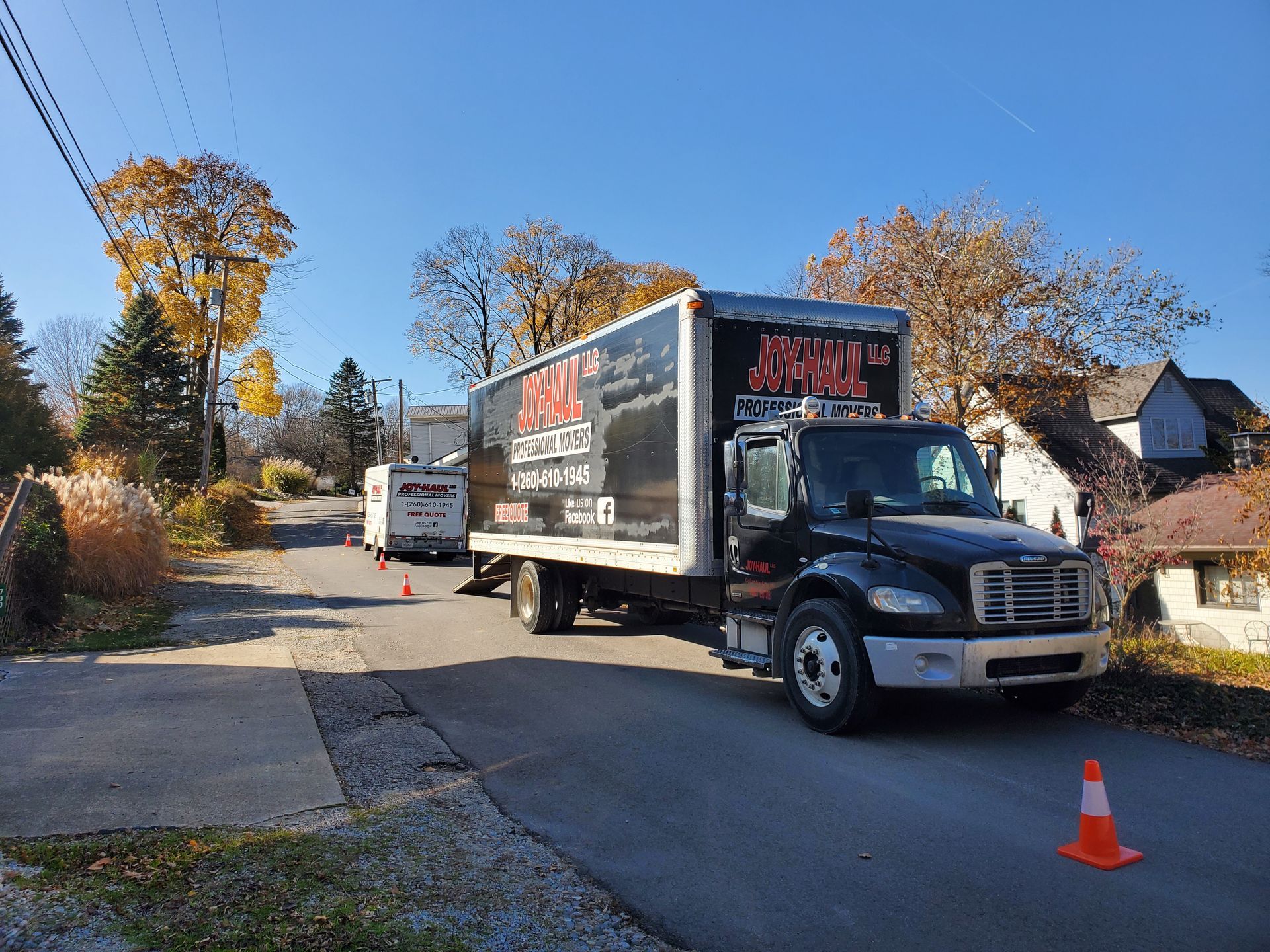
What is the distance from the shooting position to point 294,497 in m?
65.8

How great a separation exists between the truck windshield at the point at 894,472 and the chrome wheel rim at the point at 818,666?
1.03 meters

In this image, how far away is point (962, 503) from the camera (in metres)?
7.32

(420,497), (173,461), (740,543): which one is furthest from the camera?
(173,461)

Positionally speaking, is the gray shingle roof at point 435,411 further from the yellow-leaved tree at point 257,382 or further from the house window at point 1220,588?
the house window at point 1220,588

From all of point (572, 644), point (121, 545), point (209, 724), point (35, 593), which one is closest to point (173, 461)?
point (121, 545)

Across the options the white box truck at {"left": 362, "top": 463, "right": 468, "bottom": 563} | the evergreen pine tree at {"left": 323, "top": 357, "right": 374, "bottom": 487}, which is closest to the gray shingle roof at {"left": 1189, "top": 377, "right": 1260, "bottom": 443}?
the white box truck at {"left": 362, "top": 463, "right": 468, "bottom": 563}

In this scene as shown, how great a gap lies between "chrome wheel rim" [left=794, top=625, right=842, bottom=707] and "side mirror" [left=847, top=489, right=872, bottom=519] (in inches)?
36.2

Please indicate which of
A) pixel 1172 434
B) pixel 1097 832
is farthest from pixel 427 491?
pixel 1172 434

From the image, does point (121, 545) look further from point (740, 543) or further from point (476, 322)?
point (476, 322)

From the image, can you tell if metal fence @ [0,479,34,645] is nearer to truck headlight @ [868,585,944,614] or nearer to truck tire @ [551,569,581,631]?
truck tire @ [551,569,581,631]

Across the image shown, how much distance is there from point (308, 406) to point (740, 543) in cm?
10143

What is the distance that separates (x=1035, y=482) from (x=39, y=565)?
1338 inches

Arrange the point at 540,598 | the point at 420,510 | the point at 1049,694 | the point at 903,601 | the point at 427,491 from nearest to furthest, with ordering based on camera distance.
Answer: the point at 903,601, the point at 1049,694, the point at 540,598, the point at 420,510, the point at 427,491

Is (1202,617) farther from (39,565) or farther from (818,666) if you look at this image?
(39,565)
